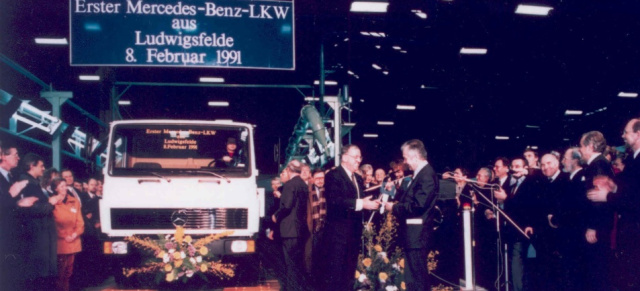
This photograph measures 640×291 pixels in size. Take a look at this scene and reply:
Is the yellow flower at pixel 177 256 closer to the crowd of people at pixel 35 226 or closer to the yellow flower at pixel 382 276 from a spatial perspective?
the crowd of people at pixel 35 226

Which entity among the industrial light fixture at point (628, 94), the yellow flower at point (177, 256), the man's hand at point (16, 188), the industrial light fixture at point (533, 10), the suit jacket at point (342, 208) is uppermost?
Answer: the industrial light fixture at point (533, 10)

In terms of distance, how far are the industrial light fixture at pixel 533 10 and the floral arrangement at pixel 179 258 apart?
791 cm

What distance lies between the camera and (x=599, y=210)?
249 inches

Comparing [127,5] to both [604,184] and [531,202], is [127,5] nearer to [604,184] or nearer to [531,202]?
[531,202]

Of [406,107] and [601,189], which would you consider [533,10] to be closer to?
[601,189]

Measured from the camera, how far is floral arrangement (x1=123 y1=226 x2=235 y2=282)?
26.2ft

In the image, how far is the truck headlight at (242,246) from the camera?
334 inches

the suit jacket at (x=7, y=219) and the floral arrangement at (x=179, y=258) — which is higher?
A: the suit jacket at (x=7, y=219)

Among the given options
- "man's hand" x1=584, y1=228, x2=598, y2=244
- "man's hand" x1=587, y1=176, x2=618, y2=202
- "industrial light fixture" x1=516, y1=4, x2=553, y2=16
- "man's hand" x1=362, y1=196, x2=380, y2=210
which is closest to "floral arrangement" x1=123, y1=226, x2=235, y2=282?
"man's hand" x1=362, y1=196, x2=380, y2=210

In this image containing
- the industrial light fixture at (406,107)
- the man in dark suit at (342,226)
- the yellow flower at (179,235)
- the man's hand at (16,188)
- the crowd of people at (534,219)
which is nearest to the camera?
the crowd of people at (534,219)

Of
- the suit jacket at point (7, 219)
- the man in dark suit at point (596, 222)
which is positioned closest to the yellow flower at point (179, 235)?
the suit jacket at point (7, 219)

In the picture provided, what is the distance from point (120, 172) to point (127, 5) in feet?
7.73

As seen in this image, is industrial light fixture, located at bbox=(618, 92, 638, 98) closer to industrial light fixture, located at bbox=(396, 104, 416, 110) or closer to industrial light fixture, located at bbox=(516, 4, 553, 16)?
industrial light fixture, located at bbox=(396, 104, 416, 110)

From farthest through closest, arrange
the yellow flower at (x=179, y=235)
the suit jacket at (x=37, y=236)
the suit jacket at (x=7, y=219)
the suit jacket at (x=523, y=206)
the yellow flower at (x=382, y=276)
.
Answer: the yellow flower at (x=179, y=235) → the suit jacket at (x=523, y=206) → the yellow flower at (x=382, y=276) → the suit jacket at (x=37, y=236) → the suit jacket at (x=7, y=219)
